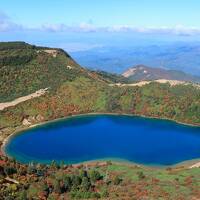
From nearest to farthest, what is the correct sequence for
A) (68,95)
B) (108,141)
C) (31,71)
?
(108,141)
(68,95)
(31,71)

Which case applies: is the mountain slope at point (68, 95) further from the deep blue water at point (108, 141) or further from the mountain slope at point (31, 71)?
the deep blue water at point (108, 141)


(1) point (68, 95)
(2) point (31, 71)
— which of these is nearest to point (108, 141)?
(1) point (68, 95)

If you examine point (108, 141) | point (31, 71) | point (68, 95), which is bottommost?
point (108, 141)

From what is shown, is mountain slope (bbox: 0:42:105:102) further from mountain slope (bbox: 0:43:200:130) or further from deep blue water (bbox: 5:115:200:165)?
deep blue water (bbox: 5:115:200:165)

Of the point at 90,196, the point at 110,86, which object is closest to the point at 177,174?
the point at 90,196

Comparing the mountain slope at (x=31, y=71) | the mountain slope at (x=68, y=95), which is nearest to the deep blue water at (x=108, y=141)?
the mountain slope at (x=68, y=95)

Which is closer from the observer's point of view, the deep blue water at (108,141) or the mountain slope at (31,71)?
the deep blue water at (108,141)

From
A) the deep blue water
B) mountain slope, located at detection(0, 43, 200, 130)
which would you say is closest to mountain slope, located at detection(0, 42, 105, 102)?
mountain slope, located at detection(0, 43, 200, 130)

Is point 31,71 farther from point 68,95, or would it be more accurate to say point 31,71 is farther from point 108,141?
point 108,141

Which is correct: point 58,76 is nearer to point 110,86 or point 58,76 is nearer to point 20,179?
point 110,86
